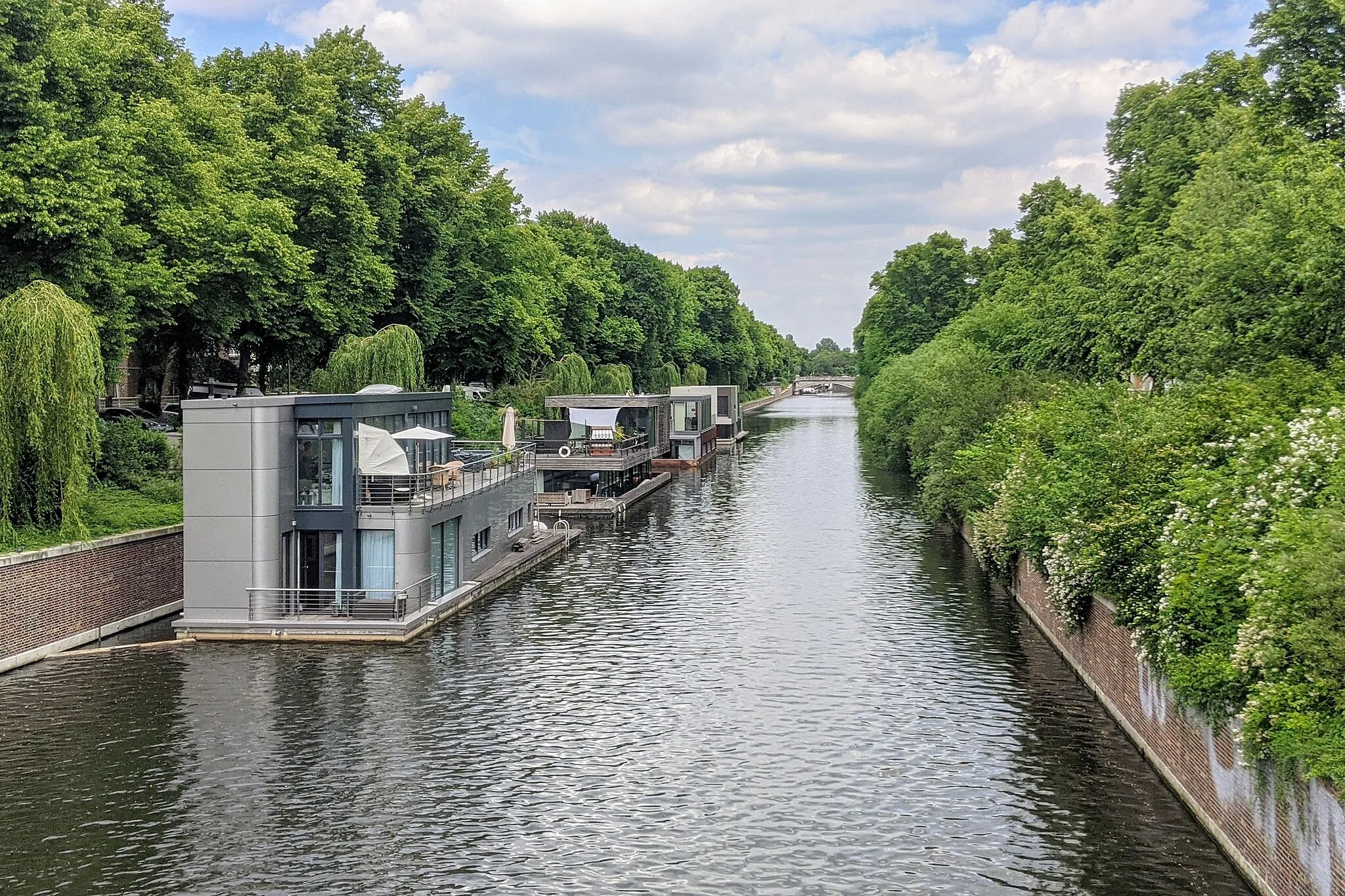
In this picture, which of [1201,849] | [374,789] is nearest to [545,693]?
[374,789]

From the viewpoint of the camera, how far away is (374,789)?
65.1ft

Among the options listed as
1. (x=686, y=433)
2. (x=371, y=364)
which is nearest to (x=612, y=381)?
(x=686, y=433)

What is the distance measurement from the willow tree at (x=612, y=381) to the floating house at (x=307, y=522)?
57.3 meters

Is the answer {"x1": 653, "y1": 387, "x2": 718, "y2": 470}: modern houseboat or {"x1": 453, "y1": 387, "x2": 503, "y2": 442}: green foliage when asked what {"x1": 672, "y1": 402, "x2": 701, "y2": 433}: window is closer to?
{"x1": 653, "y1": 387, "x2": 718, "y2": 470}: modern houseboat

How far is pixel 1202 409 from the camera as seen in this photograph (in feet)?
77.9

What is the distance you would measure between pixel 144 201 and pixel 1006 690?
3029 centimetres

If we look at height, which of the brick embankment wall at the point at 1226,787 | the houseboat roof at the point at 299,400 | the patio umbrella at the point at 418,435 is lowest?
the brick embankment wall at the point at 1226,787

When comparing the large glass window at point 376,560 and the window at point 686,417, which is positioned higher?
the window at point 686,417

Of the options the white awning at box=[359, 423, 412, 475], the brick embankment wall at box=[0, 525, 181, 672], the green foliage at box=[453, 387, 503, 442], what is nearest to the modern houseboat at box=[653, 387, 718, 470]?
the green foliage at box=[453, 387, 503, 442]

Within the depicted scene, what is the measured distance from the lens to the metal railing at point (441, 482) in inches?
1204

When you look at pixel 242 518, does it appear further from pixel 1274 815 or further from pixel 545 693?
pixel 1274 815

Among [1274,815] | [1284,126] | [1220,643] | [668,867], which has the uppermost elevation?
[1284,126]

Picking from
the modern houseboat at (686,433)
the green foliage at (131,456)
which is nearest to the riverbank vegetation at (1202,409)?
the modern houseboat at (686,433)

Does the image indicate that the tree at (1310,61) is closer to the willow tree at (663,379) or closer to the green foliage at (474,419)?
the green foliage at (474,419)
